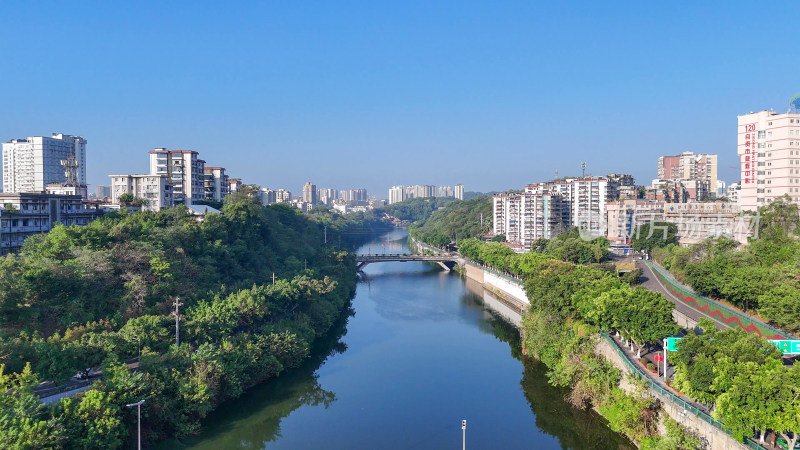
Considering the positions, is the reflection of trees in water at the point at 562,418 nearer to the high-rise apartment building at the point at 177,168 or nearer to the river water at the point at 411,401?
the river water at the point at 411,401

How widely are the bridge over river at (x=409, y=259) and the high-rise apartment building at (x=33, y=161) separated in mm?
22393

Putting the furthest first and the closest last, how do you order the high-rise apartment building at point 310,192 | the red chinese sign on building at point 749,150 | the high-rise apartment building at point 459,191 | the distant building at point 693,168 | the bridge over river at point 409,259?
the high-rise apartment building at point 459,191, the high-rise apartment building at point 310,192, the distant building at point 693,168, the bridge over river at point 409,259, the red chinese sign on building at point 749,150

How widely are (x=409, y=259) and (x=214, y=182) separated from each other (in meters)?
12.7

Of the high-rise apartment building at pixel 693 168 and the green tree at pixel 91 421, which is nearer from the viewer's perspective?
the green tree at pixel 91 421

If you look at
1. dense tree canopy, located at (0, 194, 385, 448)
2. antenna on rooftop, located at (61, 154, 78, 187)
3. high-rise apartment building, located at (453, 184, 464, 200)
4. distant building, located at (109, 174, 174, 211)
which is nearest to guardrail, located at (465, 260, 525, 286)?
dense tree canopy, located at (0, 194, 385, 448)

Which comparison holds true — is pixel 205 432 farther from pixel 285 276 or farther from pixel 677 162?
pixel 677 162

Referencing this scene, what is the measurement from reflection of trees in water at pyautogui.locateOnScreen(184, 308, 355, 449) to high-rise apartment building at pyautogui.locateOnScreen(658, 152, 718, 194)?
4290 cm

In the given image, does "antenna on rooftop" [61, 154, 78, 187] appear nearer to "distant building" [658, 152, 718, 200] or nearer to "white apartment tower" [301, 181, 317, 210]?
"distant building" [658, 152, 718, 200]

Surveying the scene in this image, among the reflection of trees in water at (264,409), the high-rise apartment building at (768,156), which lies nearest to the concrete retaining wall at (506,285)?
the high-rise apartment building at (768,156)

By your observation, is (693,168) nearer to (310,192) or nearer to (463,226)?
(463,226)

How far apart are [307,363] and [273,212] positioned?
599 inches

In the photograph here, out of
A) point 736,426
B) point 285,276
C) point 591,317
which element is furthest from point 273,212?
point 736,426

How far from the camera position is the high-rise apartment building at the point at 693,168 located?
48.8 metres

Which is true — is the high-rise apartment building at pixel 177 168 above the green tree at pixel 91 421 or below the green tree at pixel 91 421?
above
